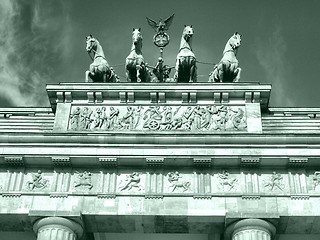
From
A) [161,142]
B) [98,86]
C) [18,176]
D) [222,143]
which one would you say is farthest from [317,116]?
[18,176]

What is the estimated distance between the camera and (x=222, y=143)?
25766 millimetres

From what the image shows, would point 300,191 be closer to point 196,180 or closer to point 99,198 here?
point 196,180

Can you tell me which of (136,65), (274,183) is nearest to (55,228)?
(274,183)

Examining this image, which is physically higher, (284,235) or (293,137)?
(293,137)

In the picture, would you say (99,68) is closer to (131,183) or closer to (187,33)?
(187,33)

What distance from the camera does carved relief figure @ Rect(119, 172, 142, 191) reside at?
25.7 meters

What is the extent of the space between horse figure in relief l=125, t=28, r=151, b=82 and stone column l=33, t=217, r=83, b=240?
26.6 feet

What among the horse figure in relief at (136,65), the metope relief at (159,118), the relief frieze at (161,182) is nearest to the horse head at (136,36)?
the horse figure in relief at (136,65)

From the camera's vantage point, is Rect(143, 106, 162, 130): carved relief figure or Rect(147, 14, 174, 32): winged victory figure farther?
Rect(147, 14, 174, 32): winged victory figure

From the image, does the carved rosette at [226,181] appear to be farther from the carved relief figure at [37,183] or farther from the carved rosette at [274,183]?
the carved relief figure at [37,183]

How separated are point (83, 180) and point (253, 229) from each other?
6793 mm

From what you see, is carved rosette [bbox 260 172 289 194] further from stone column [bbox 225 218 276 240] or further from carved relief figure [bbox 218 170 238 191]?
stone column [bbox 225 218 276 240]

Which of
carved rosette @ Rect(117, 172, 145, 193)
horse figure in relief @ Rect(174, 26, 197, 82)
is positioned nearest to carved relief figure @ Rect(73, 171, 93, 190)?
carved rosette @ Rect(117, 172, 145, 193)

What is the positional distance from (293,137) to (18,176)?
1085 cm
